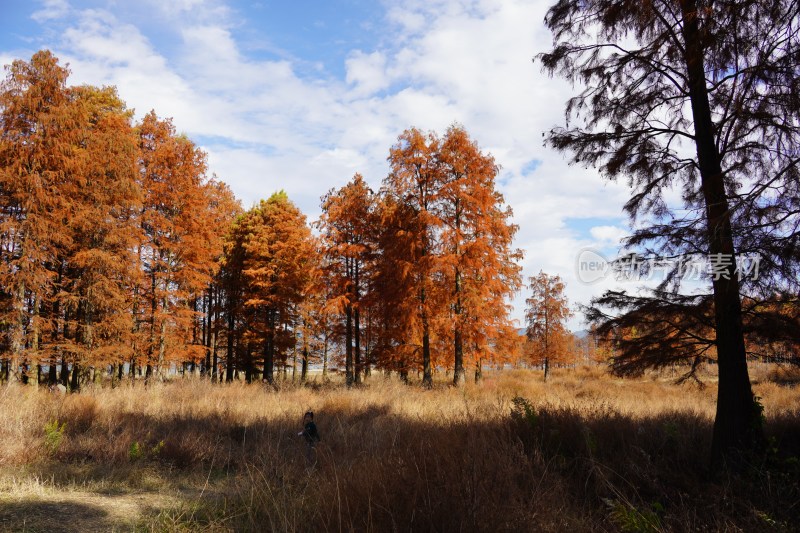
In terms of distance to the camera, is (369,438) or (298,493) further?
(369,438)

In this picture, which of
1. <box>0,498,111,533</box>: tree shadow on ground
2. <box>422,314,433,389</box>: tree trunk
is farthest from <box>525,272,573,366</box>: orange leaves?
<box>0,498,111,533</box>: tree shadow on ground

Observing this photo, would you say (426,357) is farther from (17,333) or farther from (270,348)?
(17,333)

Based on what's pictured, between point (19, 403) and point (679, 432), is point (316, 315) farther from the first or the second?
point (679, 432)

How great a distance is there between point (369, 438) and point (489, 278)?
10267mm

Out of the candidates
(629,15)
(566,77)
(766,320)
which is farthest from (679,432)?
(629,15)

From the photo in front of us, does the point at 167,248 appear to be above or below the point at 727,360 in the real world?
above

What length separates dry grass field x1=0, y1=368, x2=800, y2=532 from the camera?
130 inches

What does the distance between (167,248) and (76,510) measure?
53.9 feet

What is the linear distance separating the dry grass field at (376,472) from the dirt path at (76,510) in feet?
0.07

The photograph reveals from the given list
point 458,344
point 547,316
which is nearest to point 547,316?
point 547,316

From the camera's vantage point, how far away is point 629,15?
6.12m

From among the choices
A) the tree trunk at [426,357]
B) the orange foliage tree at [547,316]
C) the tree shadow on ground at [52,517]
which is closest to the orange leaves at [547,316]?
the orange foliage tree at [547,316]

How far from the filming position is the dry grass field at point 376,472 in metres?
3.31

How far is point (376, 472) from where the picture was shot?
12.2ft
